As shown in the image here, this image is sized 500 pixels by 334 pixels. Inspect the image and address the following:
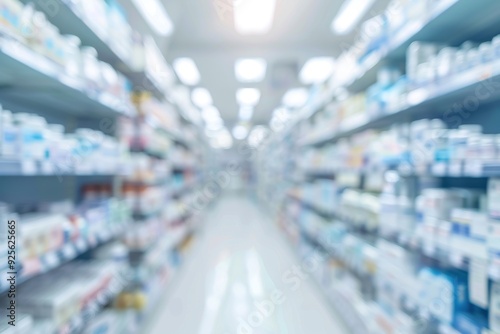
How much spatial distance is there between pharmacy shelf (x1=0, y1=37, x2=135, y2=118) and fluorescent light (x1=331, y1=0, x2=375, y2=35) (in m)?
3.10

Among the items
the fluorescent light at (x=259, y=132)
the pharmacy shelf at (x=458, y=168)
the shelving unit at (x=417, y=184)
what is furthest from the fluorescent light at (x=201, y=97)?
the pharmacy shelf at (x=458, y=168)

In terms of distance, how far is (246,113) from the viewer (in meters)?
13.4

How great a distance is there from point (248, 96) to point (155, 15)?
236 inches

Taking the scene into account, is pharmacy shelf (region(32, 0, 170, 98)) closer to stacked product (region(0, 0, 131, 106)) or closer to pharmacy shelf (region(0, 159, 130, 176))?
stacked product (region(0, 0, 131, 106))

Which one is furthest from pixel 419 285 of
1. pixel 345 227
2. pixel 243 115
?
pixel 243 115

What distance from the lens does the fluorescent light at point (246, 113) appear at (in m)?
12.2

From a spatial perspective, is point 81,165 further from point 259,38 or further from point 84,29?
point 259,38

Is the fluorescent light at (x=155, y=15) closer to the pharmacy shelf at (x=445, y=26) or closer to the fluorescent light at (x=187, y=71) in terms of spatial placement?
the fluorescent light at (x=187, y=71)

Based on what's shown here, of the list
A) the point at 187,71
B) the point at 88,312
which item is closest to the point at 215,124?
the point at 187,71

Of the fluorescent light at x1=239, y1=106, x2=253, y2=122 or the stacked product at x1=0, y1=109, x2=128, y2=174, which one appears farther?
the fluorescent light at x1=239, y1=106, x2=253, y2=122

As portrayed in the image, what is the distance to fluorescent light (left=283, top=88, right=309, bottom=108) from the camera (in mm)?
8828

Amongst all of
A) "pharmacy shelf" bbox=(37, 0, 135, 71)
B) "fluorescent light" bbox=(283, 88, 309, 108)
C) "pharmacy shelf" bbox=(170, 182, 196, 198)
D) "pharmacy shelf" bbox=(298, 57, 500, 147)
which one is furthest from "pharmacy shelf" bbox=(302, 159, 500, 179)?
"fluorescent light" bbox=(283, 88, 309, 108)

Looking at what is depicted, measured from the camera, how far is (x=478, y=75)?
146 centimetres

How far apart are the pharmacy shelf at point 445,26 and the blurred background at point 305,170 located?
0.01m
